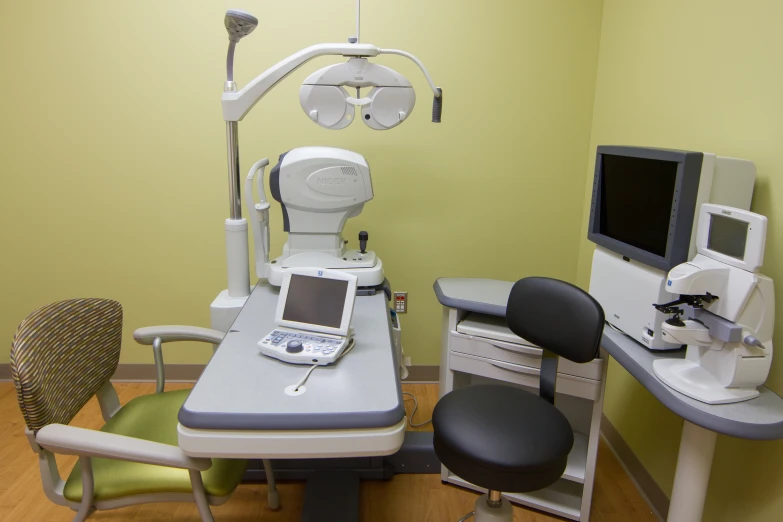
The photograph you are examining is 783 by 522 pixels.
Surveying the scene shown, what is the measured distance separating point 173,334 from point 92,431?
1.71 ft

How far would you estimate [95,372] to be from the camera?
155cm

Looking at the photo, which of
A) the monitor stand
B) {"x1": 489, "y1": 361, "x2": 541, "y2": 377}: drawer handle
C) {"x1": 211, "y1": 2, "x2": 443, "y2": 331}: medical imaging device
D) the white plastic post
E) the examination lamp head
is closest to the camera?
the monitor stand

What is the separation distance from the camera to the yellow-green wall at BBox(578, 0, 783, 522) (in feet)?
4.55

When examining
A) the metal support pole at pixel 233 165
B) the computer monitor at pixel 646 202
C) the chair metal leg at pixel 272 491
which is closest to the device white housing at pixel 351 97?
the metal support pole at pixel 233 165

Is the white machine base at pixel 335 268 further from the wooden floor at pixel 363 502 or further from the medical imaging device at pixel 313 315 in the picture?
the wooden floor at pixel 363 502

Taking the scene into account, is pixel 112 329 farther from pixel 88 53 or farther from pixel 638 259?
pixel 638 259

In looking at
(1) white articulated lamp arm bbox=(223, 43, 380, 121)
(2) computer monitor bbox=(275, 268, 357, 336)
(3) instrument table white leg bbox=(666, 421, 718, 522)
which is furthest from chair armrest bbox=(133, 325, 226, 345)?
(3) instrument table white leg bbox=(666, 421, 718, 522)

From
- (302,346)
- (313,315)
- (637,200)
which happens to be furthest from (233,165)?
(637,200)

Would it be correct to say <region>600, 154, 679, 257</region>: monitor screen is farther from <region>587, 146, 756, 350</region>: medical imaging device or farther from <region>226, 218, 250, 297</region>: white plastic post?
<region>226, 218, 250, 297</region>: white plastic post

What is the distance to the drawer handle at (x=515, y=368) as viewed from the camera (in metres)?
1.81

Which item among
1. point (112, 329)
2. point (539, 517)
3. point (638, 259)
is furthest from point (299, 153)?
point (539, 517)

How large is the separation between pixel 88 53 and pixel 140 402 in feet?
5.37

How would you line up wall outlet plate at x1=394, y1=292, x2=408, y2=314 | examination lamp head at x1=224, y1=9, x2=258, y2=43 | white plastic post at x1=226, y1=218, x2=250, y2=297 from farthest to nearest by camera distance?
wall outlet plate at x1=394, y1=292, x2=408, y2=314
white plastic post at x1=226, y1=218, x2=250, y2=297
examination lamp head at x1=224, y1=9, x2=258, y2=43

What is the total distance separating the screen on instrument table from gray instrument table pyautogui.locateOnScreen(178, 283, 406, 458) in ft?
0.53
